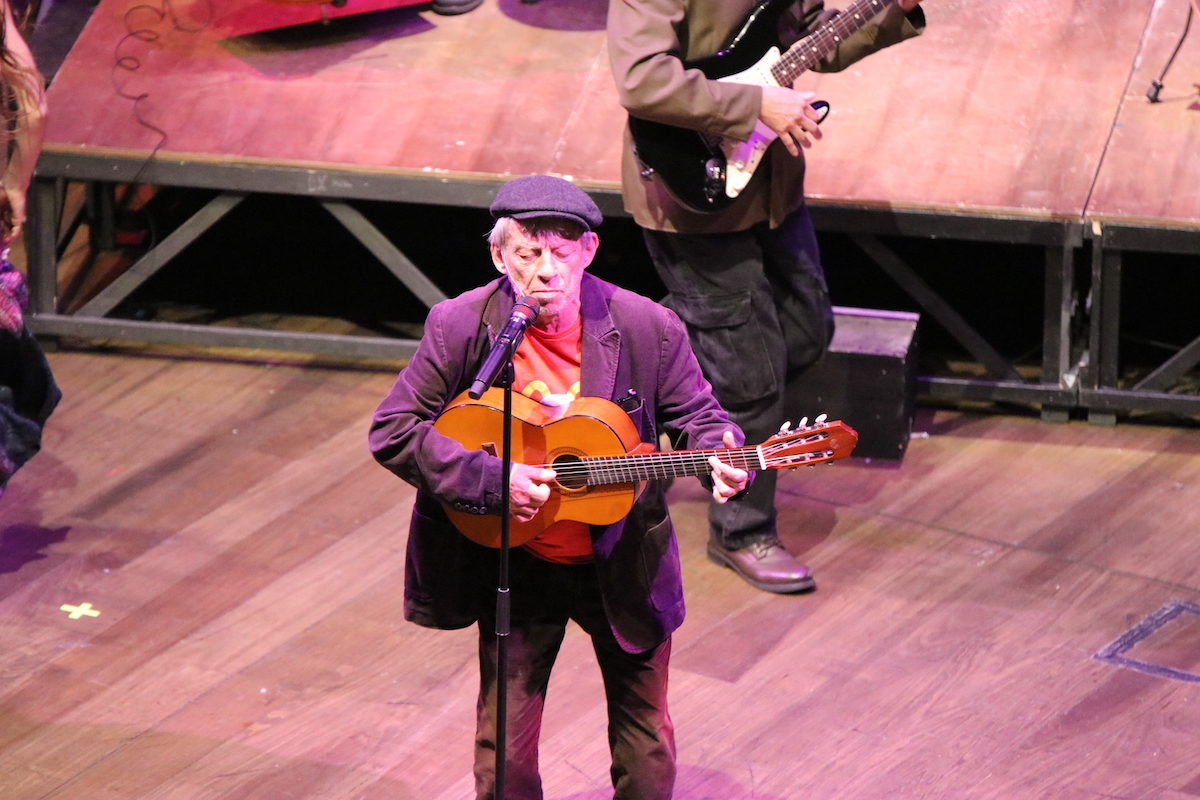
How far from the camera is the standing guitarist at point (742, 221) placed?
427 centimetres

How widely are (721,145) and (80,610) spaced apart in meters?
2.42

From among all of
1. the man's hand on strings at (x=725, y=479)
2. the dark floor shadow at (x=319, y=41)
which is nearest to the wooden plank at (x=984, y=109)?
the dark floor shadow at (x=319, y=41)

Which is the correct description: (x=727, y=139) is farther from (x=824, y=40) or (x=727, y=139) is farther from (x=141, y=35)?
(x=141, y=35)

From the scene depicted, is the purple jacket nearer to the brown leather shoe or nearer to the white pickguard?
the white pickguard

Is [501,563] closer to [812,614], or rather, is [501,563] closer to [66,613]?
[812,614]

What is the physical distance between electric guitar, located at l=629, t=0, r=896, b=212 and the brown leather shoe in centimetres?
110

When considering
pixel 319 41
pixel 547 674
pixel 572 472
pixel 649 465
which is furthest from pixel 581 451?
pixel 319 41

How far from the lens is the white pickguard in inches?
175

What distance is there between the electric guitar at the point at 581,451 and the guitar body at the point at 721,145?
147cm

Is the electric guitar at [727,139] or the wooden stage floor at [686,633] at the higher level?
the electric guitar at [727,139]

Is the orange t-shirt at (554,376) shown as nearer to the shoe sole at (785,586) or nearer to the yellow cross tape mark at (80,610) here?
the shoe sole at (785,586)

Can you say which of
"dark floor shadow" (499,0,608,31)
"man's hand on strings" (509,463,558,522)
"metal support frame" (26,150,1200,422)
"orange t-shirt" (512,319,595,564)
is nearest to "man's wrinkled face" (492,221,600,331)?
"orange t-shirt" (512,319,595,564)

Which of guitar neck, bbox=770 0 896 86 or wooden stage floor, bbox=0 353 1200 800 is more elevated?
guitar neck, bbox=770 0 896 86

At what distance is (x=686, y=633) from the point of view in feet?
15.1
